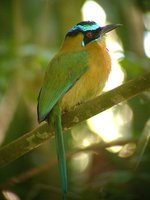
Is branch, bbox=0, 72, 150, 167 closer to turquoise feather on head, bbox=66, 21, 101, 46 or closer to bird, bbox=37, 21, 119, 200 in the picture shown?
bird, bbox=37, 21, 119, 200

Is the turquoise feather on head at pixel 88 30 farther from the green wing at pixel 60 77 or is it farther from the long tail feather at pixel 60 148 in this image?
the long tail feather at pixel 60 148

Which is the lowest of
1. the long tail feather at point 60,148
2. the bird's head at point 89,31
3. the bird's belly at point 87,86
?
the long tail feather at point 60,148

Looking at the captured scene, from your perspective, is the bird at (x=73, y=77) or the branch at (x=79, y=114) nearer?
the branch at (x=79, y=114)

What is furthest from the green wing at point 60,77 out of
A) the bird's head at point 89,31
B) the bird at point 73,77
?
the bird's head at point 89,31

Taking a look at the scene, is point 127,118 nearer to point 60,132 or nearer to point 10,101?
point 10,101

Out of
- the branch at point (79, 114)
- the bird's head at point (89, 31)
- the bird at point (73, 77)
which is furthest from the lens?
the bird's head at point (89, 31)

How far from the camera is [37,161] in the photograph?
434cm

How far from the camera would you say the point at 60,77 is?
10.8 ft

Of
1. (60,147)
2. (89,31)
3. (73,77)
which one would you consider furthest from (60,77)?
(60,147)

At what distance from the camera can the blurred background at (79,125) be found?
338cm

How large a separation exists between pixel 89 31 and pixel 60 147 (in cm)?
100

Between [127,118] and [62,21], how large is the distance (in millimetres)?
1228

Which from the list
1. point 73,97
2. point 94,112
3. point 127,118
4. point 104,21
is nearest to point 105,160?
point 127,118

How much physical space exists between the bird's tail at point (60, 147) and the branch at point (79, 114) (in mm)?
46
